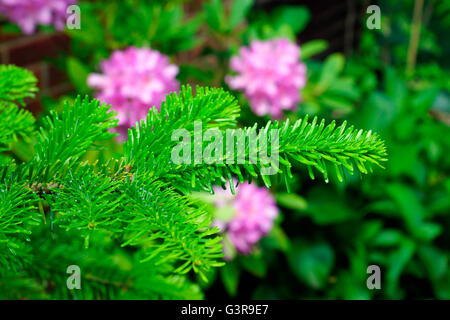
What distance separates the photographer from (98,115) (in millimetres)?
389

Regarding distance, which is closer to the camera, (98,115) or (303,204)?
(98,115)

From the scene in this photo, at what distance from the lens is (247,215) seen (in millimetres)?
1497

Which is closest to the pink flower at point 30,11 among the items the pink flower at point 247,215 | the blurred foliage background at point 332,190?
the blurred foliage background at point 332,190

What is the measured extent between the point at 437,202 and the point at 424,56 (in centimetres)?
113

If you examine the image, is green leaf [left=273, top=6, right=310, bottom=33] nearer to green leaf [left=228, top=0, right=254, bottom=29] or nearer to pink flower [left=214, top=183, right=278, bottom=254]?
green leaf [left=228, top=0, right=254, bottom=29]

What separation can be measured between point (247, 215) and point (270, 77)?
1.31ft

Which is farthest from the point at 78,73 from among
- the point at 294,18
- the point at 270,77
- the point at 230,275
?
the point at 294,18

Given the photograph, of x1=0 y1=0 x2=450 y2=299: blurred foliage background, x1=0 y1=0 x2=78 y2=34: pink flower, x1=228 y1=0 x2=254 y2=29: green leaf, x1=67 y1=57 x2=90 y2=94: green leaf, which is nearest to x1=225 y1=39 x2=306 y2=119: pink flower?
x1=0 y1=0 x2=450 y2=299: blurred foliage background

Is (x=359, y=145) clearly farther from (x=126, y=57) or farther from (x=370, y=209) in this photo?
(x=370, y=209)

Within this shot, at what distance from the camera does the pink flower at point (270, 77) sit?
5.08 feet

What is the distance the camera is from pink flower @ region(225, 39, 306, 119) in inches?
60.9

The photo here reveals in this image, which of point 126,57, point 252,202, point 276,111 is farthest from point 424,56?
point 126,57

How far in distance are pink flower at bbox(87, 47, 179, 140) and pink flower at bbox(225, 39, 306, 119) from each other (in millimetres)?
277

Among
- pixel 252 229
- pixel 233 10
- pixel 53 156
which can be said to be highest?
pixel 233 10
